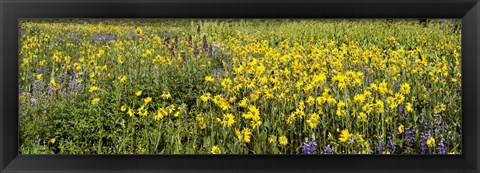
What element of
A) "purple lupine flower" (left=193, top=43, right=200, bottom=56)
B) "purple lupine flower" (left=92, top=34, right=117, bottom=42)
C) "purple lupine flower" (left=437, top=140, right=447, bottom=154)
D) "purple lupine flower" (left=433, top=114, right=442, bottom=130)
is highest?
"purple lupine flower" (left=92, top=34, right=117, bottom=42)

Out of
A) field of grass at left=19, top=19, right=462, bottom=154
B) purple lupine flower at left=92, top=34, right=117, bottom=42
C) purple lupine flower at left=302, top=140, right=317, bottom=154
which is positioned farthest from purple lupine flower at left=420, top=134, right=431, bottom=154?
purple lupine flower at left=92, top=34, right=117, bottom=42

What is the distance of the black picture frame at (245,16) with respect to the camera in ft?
9.09

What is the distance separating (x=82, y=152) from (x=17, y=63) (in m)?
0.49

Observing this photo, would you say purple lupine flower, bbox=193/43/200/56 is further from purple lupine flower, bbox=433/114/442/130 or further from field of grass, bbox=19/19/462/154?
purple lupine flower, bbox=433/114/442/130

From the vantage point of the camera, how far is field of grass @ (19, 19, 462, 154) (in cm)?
288

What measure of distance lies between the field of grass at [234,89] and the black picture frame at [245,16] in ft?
0.24

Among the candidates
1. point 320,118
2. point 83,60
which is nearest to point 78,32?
point 83,60

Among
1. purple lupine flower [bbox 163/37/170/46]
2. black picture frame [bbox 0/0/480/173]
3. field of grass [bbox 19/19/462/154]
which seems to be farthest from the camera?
purple lupine flower [bbox 163/37/170/46]

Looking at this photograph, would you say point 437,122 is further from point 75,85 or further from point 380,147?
point 75,85

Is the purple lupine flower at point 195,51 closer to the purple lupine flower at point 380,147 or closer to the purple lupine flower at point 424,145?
the purple lupine flower at point 380,147

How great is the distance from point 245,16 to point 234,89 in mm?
357

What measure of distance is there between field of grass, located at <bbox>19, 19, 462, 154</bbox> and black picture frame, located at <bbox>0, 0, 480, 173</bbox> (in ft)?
0.24

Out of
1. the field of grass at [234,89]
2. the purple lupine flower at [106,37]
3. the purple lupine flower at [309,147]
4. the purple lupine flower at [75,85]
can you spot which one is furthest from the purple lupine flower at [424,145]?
the purple lupine flower at [75,85]

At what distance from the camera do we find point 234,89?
9.62ft
